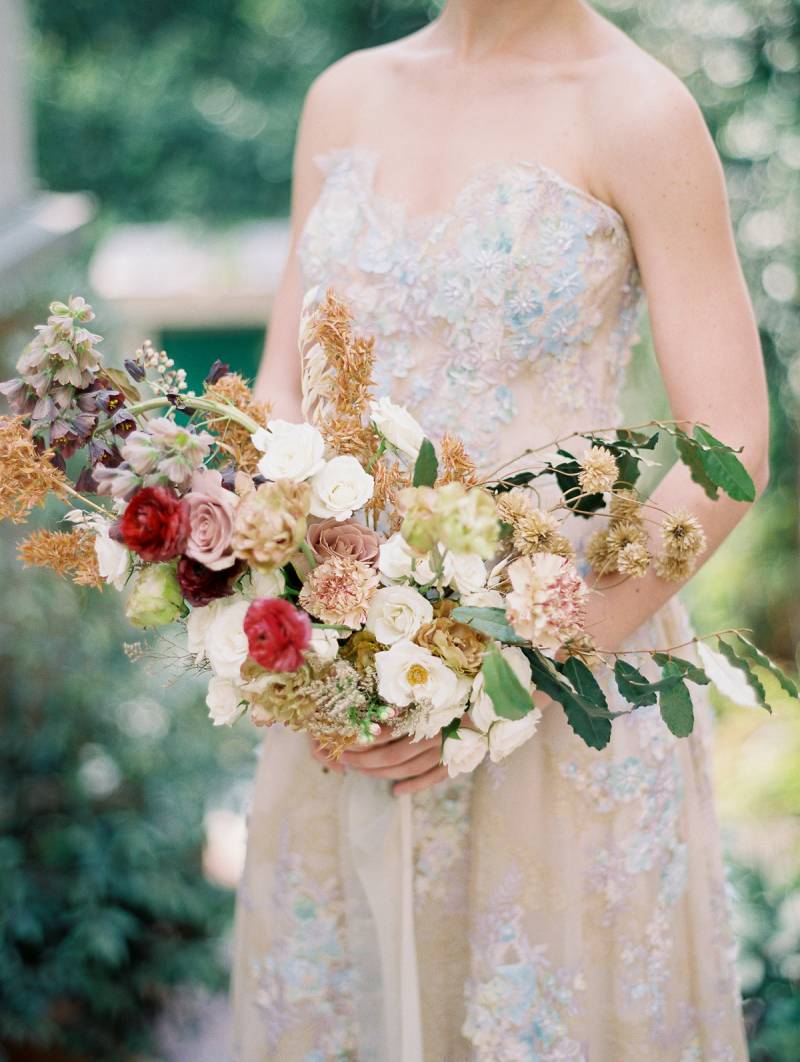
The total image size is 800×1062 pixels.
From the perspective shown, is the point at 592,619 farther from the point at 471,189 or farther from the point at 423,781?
the point at 471,189

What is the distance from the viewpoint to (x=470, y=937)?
131cm

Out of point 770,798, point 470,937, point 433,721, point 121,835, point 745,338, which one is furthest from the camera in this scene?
point 770,798

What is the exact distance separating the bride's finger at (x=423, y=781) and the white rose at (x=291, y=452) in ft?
1.47

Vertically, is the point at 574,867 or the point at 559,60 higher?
the point at 559,60

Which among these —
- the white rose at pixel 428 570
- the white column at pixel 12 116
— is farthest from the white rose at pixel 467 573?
the white column at pixel 12 116

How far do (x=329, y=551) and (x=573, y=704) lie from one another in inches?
10.1

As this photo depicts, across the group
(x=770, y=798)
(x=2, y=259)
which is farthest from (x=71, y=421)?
(x=770, y=798)

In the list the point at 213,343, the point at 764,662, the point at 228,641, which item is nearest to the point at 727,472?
the point at 764,662

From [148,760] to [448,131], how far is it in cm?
173

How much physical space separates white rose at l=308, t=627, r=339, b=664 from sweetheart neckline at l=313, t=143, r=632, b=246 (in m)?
0.60

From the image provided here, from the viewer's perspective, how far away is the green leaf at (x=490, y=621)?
35.7 inches

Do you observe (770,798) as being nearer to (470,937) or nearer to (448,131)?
(470,937)

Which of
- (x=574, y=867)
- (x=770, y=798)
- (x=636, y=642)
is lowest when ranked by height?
(x=770, y=798)

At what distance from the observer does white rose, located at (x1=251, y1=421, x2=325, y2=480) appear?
0.92m
